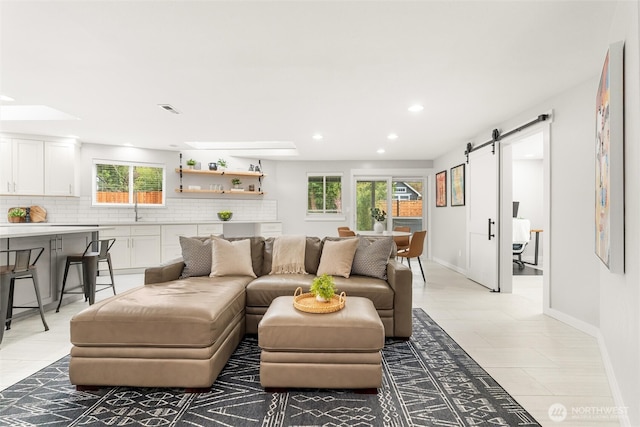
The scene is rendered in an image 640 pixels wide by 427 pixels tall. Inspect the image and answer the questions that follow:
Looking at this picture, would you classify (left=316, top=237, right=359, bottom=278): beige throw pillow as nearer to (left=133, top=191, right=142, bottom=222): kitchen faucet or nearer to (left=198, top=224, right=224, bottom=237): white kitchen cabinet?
(left=198, top=224, right=224, bottom=237): white kitchen cabinet

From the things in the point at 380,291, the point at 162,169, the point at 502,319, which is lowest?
the point at 502,319

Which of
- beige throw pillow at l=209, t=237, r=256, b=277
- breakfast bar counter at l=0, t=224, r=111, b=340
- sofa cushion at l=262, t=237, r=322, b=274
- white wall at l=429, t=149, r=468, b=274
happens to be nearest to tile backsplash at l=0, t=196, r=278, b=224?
breakfast bar counter at l=0, t=224, r=111, b=340

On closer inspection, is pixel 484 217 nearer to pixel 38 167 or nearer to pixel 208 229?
pixel 208 229

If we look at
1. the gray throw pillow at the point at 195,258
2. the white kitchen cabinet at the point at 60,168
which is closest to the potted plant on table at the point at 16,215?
the white kitchen cabinet at the point at 60,168

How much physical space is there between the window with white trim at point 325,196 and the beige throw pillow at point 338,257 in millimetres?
4720

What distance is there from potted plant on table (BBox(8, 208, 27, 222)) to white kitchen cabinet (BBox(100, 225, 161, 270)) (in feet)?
4.02

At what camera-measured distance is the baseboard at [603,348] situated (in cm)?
182

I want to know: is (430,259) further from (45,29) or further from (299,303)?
(45,29)

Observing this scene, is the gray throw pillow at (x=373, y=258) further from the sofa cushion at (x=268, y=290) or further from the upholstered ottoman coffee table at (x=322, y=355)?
the upholstered ottoman coffee table at (x=322, y=355)

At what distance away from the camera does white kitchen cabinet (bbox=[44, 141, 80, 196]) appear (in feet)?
19.0

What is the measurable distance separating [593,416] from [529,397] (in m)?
0.30

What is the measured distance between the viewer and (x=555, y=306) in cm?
361

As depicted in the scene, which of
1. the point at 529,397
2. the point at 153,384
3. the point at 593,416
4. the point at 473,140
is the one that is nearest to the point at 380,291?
the point at 529,397

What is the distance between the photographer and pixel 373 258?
3.32 metres
